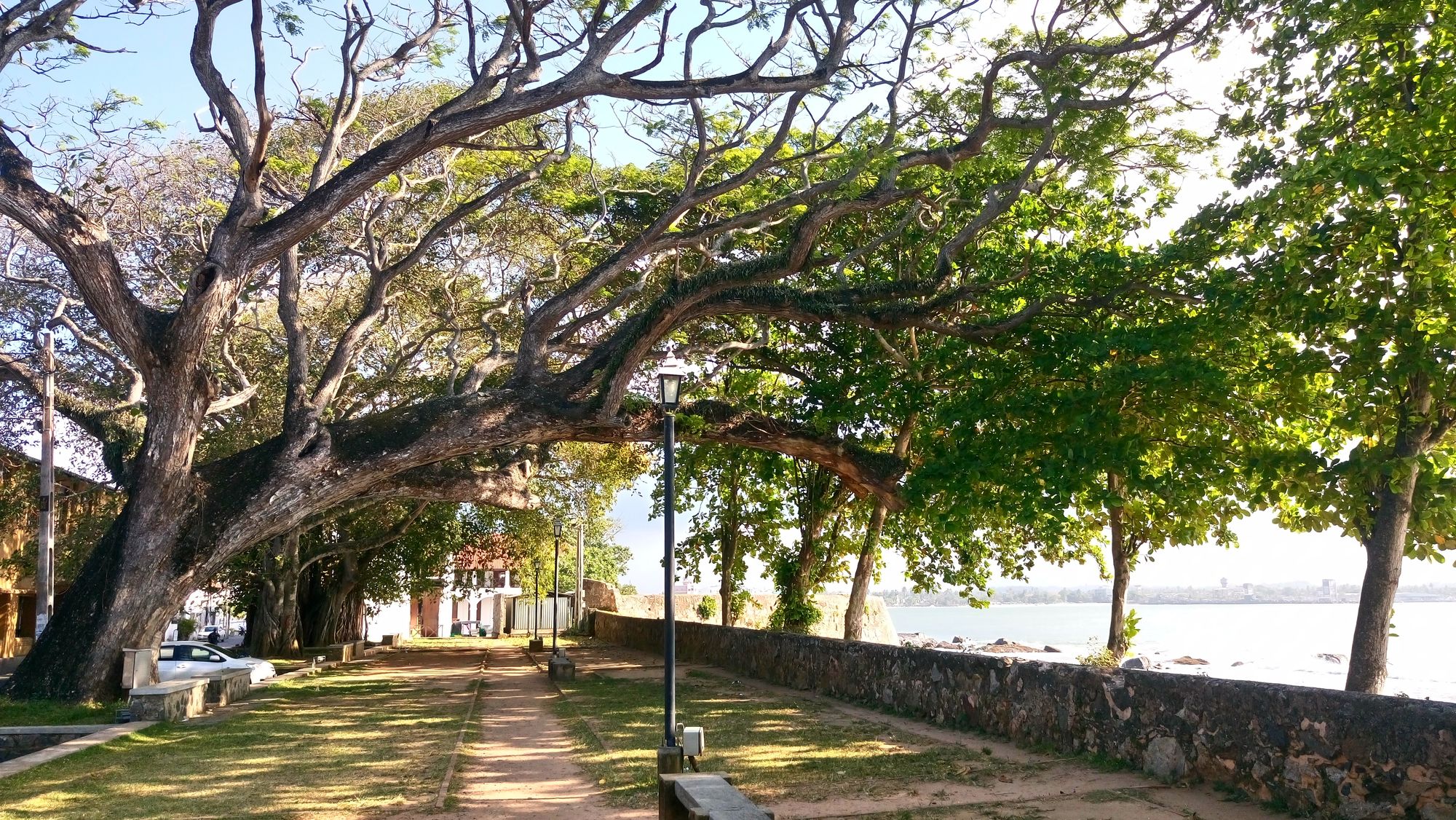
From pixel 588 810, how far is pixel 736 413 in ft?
32.2

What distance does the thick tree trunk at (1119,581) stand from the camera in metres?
17.2

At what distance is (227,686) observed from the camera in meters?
17.6

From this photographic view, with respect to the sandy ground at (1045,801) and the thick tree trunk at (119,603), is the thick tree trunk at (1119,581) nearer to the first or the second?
the sandy ground at (1045,801)

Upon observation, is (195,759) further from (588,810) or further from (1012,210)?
(1012,210)

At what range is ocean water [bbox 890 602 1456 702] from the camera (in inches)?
1439

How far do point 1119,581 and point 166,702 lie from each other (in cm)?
1417

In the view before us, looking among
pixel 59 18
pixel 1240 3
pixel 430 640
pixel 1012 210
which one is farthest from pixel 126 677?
pixel 430 640

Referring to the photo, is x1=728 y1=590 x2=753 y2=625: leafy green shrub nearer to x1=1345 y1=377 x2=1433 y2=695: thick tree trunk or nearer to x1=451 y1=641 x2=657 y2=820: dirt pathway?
x1=451 y1=641 x2=657 y2=820: dirt pathway

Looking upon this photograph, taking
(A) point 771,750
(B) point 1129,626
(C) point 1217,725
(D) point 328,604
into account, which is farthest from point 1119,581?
(D) point 328,604

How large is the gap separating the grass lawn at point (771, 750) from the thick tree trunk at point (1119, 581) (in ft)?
16.7

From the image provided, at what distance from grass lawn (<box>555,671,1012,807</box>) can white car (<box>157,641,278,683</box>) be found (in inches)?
323

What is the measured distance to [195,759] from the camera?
11.5 metres

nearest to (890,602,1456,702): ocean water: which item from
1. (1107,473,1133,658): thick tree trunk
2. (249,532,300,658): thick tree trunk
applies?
(1107,473,1133,658): thick tree trunk

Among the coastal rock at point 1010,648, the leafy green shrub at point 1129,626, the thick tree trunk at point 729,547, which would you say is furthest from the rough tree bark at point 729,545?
the coastal rock at point 1010,648
